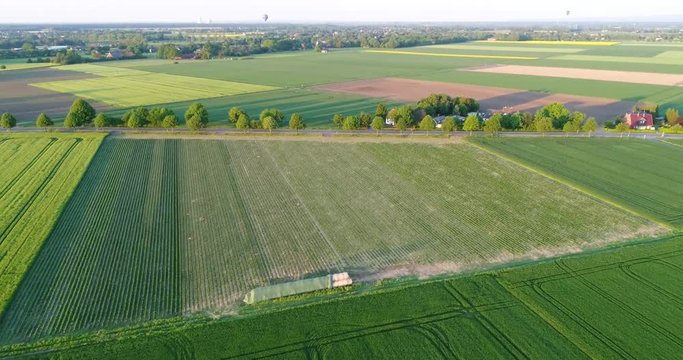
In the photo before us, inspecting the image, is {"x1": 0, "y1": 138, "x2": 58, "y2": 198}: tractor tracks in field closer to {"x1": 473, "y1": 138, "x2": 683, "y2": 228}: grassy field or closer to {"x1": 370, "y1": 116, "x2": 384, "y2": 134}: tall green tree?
{"x1": 370, "y1": 116, "x2": 384, "y2": 134}: tall green tree

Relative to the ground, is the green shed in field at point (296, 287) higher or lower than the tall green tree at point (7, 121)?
lower

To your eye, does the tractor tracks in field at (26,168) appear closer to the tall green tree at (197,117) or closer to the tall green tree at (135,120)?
the tall green tree at (135,120)

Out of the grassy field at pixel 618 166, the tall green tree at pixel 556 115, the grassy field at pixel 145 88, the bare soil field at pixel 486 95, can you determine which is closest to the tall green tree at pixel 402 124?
the grassy field at pixel 618 166

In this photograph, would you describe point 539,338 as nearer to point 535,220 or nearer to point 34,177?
point 535,220

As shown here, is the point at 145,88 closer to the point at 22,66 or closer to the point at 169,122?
the point at 169,122

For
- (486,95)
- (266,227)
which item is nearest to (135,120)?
(266,227)
